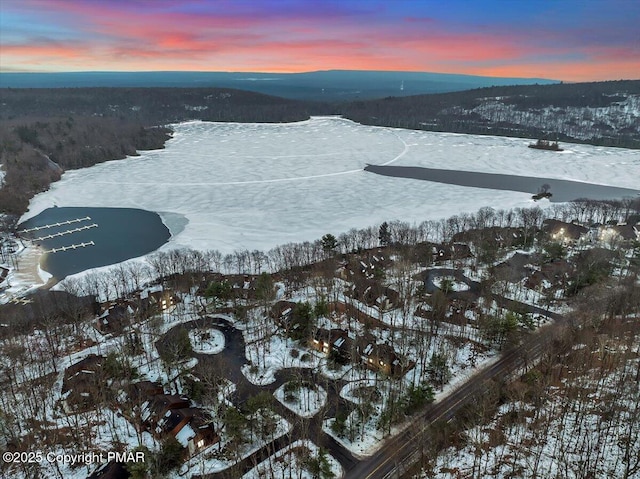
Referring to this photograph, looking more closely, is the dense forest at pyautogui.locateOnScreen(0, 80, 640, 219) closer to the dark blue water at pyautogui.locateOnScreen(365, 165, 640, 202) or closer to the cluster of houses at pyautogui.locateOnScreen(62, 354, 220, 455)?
the cluster of houses at pyautogui.locateOnScreen(62, 354, 220, 455)

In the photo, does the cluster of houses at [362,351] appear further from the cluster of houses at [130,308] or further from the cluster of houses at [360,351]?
the cluster of houses at [130,308]

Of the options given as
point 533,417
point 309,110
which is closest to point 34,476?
point 533,417

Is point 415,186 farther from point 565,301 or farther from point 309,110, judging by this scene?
point 309,110

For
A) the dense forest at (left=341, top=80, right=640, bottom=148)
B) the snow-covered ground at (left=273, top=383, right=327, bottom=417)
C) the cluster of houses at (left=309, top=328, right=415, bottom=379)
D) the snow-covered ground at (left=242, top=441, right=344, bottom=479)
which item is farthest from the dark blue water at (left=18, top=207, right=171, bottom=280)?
the dense forest at (left=341, top=80, right=640, bottom=148)

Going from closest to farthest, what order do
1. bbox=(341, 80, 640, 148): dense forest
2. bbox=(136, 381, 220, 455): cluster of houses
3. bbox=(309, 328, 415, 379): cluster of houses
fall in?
bbox=(136, 381, 220, 455): cluster of houses, bbox=(309, 328, 415, 379): cluster of houses, bbox=(341, 80, 640, 148): dense forest

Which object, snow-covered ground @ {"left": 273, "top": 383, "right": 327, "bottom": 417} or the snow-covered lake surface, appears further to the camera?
the snow-covered lake surface

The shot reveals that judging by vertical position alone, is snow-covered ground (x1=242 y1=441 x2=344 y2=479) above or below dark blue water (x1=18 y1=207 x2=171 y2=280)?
below
